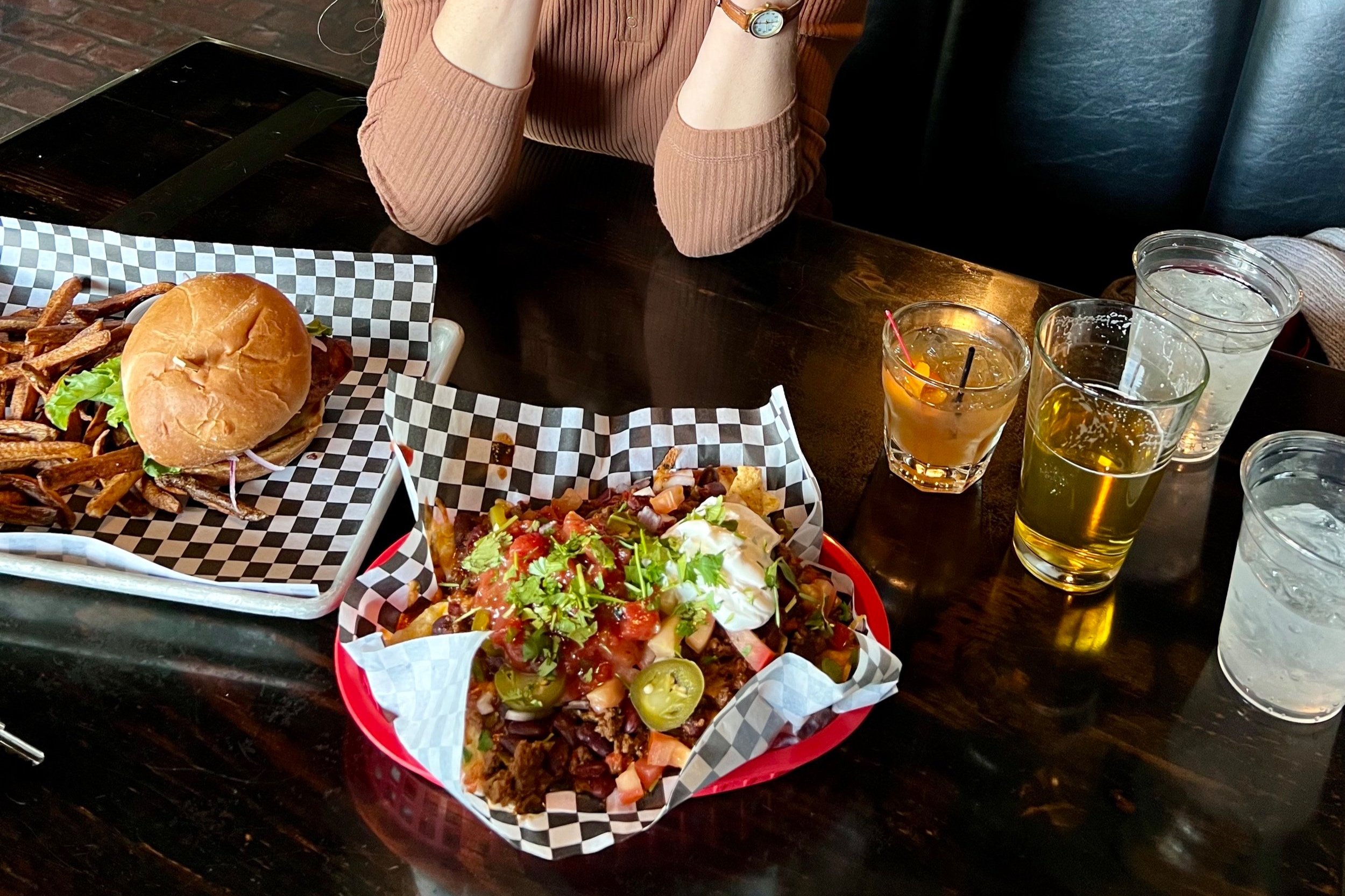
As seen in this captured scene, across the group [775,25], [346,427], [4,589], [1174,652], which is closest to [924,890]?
[1174,652]

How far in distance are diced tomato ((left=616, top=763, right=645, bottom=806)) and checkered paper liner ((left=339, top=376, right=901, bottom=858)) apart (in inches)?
0.4

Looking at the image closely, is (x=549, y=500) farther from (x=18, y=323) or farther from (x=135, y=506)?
(x=18, y=323)

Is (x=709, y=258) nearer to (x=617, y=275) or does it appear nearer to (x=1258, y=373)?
(x=617, y=275)

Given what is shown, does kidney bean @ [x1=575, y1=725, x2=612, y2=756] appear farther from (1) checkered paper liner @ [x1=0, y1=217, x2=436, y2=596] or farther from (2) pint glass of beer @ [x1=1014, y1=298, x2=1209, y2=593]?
(2) pint glass of beer @ [x1=1014, y1=298, x2=1209, y2=593]

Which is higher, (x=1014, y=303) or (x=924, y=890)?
(x=1014, y=303)

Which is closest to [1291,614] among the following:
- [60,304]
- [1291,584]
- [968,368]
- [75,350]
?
[1291,584]

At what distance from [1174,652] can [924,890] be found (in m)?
0.49

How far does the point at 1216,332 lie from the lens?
147cm

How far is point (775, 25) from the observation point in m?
1.90

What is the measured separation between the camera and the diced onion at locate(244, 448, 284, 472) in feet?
5.06

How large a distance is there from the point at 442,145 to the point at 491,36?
211mm

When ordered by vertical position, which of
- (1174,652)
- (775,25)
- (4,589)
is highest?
(775,25)

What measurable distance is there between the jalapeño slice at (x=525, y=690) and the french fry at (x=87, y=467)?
716mm

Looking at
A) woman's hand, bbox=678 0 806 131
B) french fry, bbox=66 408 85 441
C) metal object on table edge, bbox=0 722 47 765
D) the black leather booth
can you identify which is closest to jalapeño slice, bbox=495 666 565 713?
metal object on table edge, bbox=0 722 47 765
